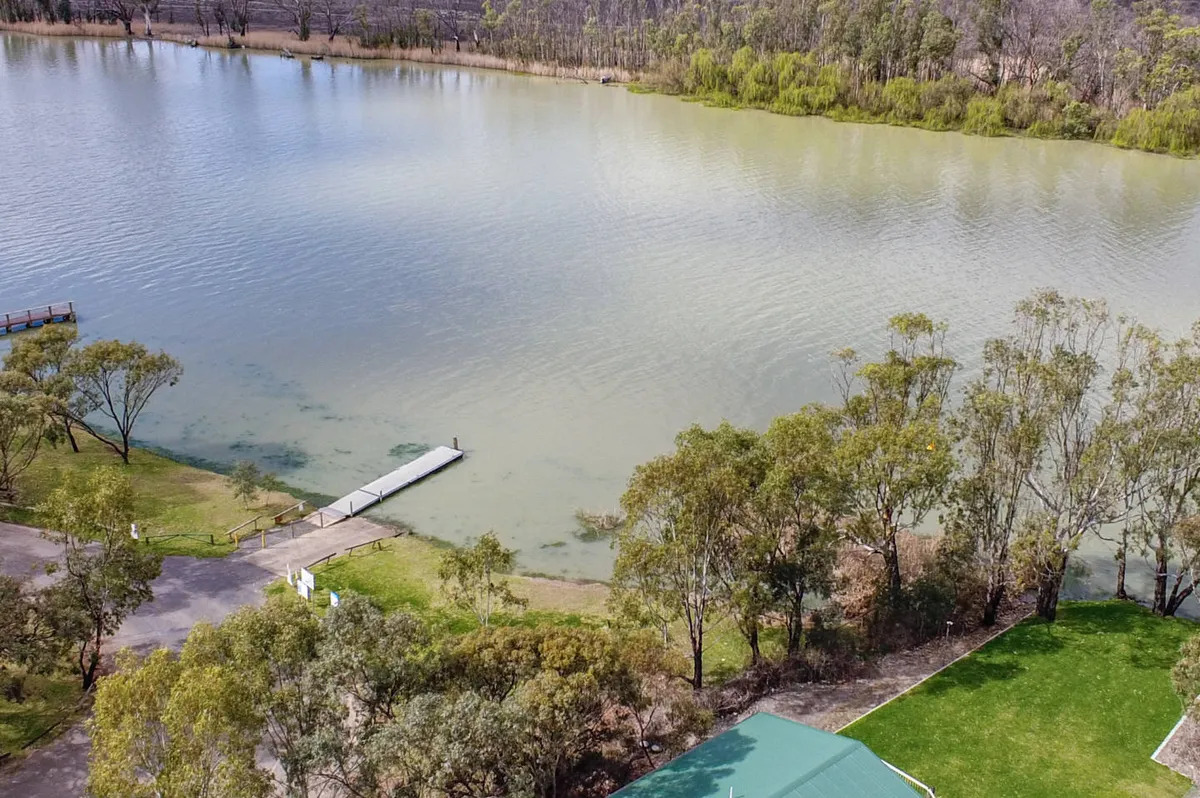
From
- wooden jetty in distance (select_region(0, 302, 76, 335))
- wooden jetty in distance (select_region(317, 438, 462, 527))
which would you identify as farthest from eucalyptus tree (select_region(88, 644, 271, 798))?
wooden jetty in distance (select_region(0, 302, 76, 335))

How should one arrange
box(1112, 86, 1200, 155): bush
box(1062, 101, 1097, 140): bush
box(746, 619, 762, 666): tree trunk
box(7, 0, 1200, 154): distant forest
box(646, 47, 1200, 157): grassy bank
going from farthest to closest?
box(7, 0, 1200, 154): distant forest → box(1062, 101, 1097, 140): bush → box(646, 47, 1200, 157): grassy bank → box(1112, 86, 1200, 155): bush → box(746, 619, 762, 666): tree trunk

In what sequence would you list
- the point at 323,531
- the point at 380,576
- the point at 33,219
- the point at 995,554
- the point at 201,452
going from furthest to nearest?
1. the point at 33,219
2. the point at 201,452
3. the point at 323,531
4. the point at 380,576
5. the point at 995,554

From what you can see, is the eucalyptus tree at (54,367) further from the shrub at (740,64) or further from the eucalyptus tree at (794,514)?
the shrub at (740,64)

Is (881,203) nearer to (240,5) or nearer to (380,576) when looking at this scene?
(380,576)

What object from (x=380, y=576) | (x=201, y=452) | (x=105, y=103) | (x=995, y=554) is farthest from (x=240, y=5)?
(x=995, y=554)

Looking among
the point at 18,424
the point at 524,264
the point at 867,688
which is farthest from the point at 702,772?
the point at 524,264

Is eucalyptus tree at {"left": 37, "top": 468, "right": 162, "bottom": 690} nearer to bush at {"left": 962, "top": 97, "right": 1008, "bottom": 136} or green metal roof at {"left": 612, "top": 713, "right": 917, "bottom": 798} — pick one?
green metal roof at {"left": 612, "top": 713, "right": 917, "bottom": 798}
